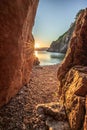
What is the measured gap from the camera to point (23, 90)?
45.2 ft

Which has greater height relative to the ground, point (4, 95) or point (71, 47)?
point (71, 47)

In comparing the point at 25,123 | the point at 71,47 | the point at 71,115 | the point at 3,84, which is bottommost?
the point at 25,123

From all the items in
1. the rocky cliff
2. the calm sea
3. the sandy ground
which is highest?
the rocky cliff

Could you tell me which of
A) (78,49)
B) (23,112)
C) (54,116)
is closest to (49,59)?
(78,49)

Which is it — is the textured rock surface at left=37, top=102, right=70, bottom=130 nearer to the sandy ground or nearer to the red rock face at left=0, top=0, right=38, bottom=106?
the sandy ground

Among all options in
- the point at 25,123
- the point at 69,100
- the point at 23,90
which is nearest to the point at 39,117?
the point at 25,123

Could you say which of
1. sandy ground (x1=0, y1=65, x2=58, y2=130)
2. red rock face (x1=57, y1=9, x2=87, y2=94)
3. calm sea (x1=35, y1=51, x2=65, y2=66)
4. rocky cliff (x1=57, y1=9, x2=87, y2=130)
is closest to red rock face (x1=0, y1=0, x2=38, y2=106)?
sandy ground (x1=0, y1=65, x2=58, y2=130)

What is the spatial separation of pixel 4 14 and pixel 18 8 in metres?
0.92

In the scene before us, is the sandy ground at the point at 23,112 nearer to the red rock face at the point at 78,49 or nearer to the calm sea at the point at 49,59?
the red rock face at the point at 78,49

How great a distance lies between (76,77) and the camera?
10086mm

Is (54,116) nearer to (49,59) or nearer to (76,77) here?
(76,77)

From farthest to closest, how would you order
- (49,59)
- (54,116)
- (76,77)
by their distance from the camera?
1. (49,59)
2. (76,77)
3. (54,116)

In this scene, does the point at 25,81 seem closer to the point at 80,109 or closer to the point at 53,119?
the point at 53,119

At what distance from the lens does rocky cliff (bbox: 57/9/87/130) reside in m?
8.20
